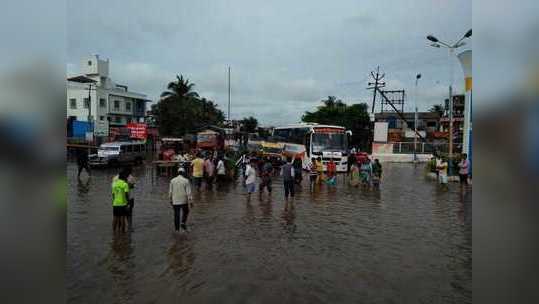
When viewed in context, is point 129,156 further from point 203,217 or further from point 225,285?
point 225,285

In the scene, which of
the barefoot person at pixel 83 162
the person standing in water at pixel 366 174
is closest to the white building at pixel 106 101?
the barefoot person at pixel 83 162

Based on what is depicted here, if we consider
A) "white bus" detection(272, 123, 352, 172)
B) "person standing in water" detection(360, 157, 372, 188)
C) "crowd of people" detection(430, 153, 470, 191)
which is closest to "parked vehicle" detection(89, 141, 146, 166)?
"white bus" detection(272, 123, 352, 172)

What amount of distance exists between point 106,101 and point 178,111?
9248 millimetres

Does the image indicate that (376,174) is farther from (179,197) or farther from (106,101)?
(106,101)

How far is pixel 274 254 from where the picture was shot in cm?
717

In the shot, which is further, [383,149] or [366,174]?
[383,149]

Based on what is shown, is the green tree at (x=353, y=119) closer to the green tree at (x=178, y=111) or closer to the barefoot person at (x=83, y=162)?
the green tree at (x=178, y=111)

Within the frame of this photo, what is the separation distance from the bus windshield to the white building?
26570mm

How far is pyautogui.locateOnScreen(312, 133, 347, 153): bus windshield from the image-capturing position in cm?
2569

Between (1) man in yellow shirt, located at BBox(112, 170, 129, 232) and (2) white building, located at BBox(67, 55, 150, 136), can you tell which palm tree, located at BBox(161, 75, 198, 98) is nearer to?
(2) white building, located at BBox(67, 55, 150, 136)

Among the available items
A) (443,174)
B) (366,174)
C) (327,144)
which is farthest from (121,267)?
(327,144)

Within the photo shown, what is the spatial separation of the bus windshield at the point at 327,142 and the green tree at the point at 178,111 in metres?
25.2
